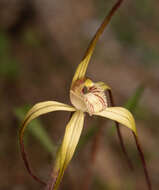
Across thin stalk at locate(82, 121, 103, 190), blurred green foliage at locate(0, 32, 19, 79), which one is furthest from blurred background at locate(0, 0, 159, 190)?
thin stalk at locate(82, 121, 103, 190)

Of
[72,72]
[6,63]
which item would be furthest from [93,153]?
[72,72]

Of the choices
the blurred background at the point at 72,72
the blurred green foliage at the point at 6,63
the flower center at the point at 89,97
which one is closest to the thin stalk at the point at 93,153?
the flower center at the point at 89,97

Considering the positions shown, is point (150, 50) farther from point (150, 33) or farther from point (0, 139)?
point (0, 139)

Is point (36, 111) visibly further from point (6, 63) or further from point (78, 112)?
point (6, 63)

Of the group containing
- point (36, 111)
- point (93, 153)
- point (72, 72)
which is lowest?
point (72, 72)

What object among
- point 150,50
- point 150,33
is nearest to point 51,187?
point 150,50

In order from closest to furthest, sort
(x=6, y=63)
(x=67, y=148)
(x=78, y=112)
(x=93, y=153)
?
(x=67, y=148)
(x=78, y=112)
(x=93, y=153)
(x=6, y=63)
